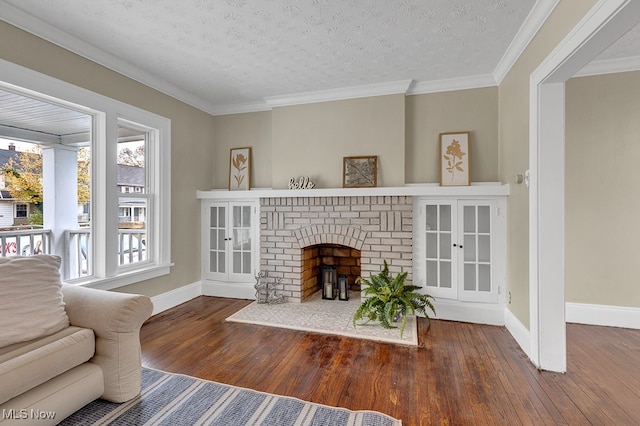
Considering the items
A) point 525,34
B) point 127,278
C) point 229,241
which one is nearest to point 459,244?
point 525,34

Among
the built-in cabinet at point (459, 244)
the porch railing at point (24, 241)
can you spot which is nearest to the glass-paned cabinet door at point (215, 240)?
the built-in cabinet at point (459, 244)

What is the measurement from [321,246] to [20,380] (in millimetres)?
3308

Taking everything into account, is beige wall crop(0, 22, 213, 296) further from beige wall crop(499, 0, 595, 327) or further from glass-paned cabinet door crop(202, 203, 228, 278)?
beige wall crop(499, 0, 595, 327)

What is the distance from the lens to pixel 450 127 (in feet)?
11.6

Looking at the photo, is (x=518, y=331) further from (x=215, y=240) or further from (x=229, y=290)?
(x=215, y=240)

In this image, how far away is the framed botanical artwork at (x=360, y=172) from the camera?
3.65 meters

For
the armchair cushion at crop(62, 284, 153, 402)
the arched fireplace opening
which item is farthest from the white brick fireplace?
the armchair cushion at crop(62, 284, 153, 402)

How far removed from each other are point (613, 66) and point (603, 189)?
47.6 inches

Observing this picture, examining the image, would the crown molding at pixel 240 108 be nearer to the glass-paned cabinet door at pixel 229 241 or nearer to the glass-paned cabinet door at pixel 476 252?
the glass-paned cabinet door at pixel 229 241

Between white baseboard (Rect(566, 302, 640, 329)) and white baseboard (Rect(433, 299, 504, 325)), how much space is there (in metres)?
0.72

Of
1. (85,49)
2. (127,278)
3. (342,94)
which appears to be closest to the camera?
(85,49)

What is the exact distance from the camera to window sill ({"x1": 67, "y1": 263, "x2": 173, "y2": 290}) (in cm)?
282

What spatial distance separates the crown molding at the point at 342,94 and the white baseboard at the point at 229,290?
97.8 inches

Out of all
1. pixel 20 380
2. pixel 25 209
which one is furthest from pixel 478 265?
pixel 25 209
